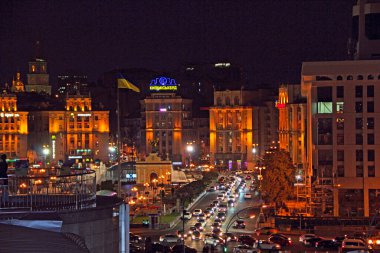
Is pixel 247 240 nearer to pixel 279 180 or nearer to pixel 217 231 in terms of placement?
pixel 217 231

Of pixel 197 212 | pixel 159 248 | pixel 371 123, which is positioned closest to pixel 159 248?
pixel 159 248

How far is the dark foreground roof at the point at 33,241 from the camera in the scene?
1112 cm

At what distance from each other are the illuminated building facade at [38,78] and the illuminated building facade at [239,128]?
153 feet

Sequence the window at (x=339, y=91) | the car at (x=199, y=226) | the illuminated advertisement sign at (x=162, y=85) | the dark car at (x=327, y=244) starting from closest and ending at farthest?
1. the dark car at (x=327, y=244)
2. the car at (x=199, y=226)
3. the window at (x=339, y=91)
4. the illuminated advertisement sign at (x=162, y=85)

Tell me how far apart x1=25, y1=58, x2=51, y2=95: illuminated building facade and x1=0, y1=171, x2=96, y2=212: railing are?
14273 cm

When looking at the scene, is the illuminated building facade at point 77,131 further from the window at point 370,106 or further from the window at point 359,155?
the window at point 359,155

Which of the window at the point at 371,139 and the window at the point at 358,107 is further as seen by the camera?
the window at the point at 358,107

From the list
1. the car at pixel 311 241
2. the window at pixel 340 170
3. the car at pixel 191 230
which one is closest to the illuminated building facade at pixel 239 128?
the window at pixel 340 170

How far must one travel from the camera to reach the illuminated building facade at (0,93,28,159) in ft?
392

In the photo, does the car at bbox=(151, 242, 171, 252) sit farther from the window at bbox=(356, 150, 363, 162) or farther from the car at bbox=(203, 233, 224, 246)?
the window at bbox=(356, 150, 363, 162)

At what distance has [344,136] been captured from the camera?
61500 millimetres

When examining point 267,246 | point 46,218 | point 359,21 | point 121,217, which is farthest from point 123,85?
point 359,21

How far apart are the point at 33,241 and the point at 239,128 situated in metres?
109

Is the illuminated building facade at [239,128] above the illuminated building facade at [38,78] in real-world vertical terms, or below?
below
